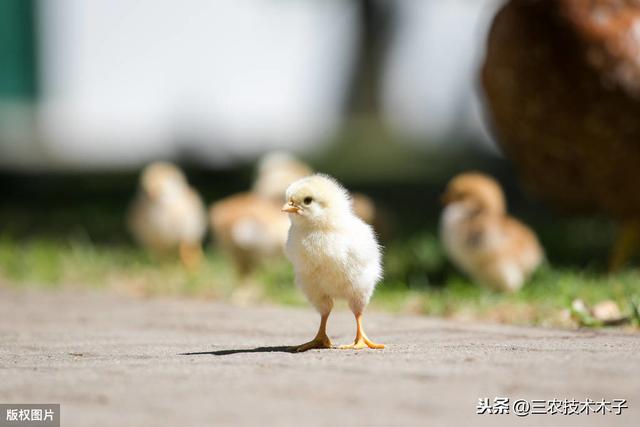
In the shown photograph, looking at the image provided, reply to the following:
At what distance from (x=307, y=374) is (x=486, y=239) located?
2.80m

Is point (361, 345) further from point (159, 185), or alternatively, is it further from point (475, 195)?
point (159, 185)

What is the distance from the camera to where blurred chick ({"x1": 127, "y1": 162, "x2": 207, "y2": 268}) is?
743cm

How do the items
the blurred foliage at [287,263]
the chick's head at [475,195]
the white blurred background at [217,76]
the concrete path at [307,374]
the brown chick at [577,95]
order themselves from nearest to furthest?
1. the concrete path at [307,374]
2. the blurred foliage at [287,263]
3. the brown chick at [577,95]
4. the chick's head at [475,195]
5. the white blurred background at [217,76]

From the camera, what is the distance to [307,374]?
339cm

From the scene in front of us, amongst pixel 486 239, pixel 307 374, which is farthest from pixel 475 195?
pixel 307 374

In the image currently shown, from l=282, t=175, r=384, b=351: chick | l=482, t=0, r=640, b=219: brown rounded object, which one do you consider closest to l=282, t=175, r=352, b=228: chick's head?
l=282, t=175, r=384, b=351: chick

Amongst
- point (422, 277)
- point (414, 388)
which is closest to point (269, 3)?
point (422, 277)

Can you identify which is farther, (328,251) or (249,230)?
(249,230)

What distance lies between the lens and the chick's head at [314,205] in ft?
13.0

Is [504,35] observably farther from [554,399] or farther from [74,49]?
[74,49]

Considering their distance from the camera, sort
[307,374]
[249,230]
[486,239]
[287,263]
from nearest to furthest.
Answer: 1. [307,374]
2. [486,239]
3. [249,230]
4. [287,263]

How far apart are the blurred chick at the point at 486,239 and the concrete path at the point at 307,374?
109 centimetres

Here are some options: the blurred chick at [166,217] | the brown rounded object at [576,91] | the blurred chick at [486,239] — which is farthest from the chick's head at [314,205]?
the blurred chick at [166,217]

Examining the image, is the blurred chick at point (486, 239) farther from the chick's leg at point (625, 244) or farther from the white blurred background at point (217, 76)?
the white blurred background at point (217, 76)
